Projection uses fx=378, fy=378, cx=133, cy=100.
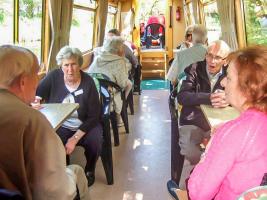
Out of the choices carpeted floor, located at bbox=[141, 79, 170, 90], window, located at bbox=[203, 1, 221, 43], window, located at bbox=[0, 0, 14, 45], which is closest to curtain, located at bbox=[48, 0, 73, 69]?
window, located at bbox=[0, 0, 14, 45]

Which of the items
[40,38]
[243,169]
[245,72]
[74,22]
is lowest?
[243,169]

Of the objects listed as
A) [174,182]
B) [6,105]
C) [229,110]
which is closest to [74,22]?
[174,182]

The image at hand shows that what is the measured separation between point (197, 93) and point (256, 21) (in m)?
2.04

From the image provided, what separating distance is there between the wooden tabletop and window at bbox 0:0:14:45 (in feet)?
3.24

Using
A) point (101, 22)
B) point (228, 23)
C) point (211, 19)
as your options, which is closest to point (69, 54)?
point (228, 23)

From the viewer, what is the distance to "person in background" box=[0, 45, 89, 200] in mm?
1436

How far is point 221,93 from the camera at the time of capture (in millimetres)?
2699

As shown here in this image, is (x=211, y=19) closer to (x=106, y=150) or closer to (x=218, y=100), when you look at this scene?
(x=106, y=150)

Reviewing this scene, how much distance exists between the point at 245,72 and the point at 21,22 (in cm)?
313

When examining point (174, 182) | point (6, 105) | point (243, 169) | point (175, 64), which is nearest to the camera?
point (243, 169)

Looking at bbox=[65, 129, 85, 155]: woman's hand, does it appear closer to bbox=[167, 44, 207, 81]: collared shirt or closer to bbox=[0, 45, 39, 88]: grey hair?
bbox=[0, 45, 39, 88]: grey hair

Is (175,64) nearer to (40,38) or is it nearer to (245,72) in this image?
(40,38)

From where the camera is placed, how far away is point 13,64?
155 cm

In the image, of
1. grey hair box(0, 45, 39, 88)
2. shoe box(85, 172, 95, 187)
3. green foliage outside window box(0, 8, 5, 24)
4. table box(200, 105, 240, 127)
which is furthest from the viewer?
green foliage outside window box(0, 8, 5, 24)
